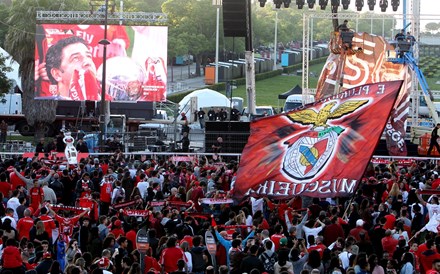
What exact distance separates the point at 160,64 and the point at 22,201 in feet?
102

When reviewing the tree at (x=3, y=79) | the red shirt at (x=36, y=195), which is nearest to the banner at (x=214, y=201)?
the red shirt at (x=36, y=195)

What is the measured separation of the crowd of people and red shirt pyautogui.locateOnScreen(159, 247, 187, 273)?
14 mm

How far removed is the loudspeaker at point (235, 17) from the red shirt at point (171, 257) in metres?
26.7

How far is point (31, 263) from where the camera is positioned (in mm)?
17359

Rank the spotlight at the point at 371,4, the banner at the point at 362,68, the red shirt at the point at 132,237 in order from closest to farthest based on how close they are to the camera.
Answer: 1. the red shirt at the point at 132,237
2. the spotlight at the point at 371,4
3. the banner at the point at 362,68

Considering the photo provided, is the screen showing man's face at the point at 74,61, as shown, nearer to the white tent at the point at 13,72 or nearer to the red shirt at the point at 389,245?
the white tent at the point at 13,72

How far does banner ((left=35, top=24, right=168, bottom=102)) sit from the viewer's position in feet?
169

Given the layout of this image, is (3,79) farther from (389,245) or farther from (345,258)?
(345,258)

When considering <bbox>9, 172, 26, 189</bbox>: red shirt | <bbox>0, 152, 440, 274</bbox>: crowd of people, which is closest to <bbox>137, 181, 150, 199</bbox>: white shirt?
<bbox>0, 152, 440, 274</bbox>: crowd of people

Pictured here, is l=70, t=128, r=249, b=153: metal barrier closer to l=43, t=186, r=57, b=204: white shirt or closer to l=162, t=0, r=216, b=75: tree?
l=43, t=186, r=57, b=204: white shirt

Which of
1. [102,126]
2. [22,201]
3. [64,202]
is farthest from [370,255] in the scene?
[102,126]

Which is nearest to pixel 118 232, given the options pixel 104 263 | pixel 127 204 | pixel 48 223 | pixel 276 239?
pixel 48 223

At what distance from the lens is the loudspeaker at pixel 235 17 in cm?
4347

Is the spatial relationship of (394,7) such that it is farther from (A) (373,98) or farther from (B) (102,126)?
(A) (373,98)
